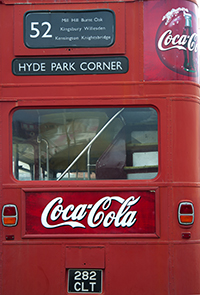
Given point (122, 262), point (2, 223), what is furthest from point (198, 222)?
point (2, 223)

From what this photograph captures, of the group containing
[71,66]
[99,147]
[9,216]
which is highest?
[71,66]

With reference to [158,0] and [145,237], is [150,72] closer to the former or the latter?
[158,0]

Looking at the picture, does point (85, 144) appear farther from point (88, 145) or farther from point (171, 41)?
point (171, 41)

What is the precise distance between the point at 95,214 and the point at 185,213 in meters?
0.83

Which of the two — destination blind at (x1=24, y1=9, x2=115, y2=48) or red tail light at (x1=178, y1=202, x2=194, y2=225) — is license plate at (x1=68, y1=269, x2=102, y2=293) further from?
destination blind at (x1=24, y1=9, x2=115, y2=48)

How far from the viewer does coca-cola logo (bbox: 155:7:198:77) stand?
3.27m

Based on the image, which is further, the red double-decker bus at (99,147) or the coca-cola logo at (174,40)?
the coca-cola logo at (174,40)

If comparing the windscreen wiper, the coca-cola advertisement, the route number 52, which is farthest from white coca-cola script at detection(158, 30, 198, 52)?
the route number 52

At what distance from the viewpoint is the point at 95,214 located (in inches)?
125

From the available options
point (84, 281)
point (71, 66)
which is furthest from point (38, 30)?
point (84, 281)

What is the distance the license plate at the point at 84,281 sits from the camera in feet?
10.2

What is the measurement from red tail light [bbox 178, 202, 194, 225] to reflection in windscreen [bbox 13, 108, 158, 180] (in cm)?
40

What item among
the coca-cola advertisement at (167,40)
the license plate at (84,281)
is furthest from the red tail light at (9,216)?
the coca-cola advertisement at (167,40)

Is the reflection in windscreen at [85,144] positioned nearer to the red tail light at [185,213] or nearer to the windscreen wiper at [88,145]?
the windscreen wiper at [88,145]
